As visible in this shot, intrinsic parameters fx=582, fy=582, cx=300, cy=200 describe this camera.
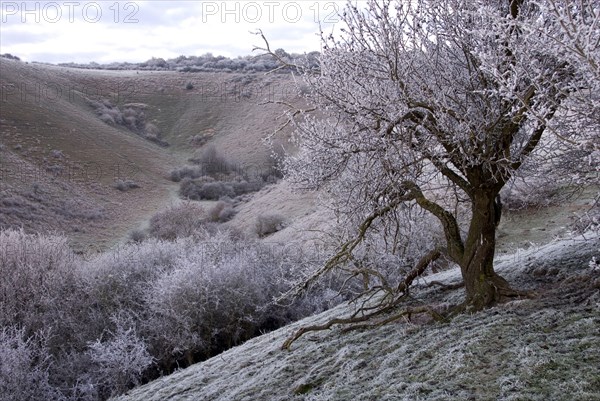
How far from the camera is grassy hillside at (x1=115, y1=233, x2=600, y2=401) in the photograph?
185 inches

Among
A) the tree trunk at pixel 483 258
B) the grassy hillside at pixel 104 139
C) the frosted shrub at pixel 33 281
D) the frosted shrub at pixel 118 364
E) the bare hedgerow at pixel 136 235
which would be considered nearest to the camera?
the tree trunk at pixel 483 258

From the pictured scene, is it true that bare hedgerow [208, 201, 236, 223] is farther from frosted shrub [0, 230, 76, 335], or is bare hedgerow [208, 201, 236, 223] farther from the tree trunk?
the tree trunk

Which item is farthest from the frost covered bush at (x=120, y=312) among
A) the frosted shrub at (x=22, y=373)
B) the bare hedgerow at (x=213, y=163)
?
the bare hedgerow at (x=213, y=163)

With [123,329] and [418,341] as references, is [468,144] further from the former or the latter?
[123,329]

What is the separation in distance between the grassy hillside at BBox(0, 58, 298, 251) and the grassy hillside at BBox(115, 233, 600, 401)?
22.4 metres

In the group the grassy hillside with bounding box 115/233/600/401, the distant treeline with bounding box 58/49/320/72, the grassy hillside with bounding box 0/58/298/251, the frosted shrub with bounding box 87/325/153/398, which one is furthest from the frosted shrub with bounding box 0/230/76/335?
the distant treeline with bounding box 58/49/320/72

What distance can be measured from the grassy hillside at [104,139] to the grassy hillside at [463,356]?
2239 centimetres

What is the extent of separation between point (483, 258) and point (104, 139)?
2025 inches

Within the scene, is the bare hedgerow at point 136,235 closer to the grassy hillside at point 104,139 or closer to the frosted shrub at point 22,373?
the grassy hillside at point 104,139

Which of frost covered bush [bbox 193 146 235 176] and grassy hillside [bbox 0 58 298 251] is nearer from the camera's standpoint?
grassy hillside [bbox 0 58 298 251]

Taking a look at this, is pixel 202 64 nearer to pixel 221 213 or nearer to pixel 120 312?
pixel 221 213

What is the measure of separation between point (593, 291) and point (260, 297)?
1208 cm

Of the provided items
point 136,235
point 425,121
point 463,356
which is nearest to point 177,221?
point 136,235

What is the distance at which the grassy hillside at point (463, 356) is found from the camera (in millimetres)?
4691
